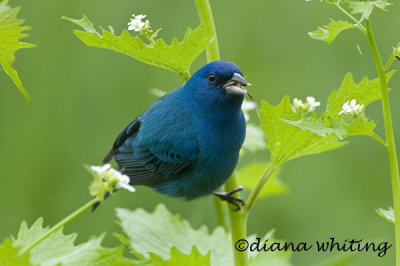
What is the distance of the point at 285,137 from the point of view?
5.09 ft

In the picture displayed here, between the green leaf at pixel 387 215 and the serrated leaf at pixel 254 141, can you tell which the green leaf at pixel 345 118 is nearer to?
the green leaf at pixel 387 215

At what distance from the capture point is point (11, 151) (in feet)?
11.4

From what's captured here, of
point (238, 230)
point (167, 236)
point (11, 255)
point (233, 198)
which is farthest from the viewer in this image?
point (167, 236)

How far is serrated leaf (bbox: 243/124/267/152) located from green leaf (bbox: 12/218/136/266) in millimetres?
1236

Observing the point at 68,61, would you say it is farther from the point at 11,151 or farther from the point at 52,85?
the point at 11,151

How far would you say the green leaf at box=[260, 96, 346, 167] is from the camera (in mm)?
1534

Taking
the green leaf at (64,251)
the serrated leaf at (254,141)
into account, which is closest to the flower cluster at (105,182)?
the green leaf at (64,251)

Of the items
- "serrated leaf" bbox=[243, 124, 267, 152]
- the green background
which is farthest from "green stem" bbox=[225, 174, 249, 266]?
the green background

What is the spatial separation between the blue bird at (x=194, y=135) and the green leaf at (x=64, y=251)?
917 mm

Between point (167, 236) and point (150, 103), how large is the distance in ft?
7.14

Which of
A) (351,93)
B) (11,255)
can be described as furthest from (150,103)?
(11,255)

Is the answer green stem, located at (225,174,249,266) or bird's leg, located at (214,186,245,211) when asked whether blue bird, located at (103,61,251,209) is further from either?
green stem, located at (225,174,249,266)

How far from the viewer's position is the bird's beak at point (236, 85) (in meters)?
2.06

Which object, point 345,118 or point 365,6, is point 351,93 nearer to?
point 345,118
